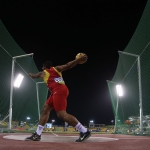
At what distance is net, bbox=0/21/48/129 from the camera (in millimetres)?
9258

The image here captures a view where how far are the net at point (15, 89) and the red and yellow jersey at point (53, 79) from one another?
459 cm

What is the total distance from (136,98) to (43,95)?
1060cm

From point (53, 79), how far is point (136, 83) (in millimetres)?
6624

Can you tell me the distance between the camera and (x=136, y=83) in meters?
10.2

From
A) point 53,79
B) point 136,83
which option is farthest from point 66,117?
point 136,83

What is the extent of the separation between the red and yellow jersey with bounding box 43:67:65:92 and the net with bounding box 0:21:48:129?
4.59m

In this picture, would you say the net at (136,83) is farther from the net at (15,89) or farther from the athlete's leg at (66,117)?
the net at (15,89)

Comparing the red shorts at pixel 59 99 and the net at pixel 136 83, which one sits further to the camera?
the net at pixel 136 83

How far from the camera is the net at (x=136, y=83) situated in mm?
8102

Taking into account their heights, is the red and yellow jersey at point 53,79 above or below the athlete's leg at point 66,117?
above

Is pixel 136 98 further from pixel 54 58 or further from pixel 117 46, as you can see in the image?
pixel 54 58

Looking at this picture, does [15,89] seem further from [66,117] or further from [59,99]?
[66,117]

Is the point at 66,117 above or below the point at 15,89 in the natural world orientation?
below

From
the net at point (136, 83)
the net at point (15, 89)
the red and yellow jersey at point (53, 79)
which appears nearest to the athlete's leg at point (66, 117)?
the red and yellow jersey at point (53, 79)
